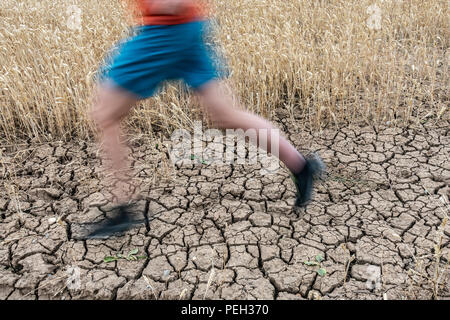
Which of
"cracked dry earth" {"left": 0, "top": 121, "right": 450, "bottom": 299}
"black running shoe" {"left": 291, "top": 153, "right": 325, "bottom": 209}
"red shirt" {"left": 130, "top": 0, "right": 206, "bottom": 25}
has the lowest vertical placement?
"cracked dry earth" {"left": 0, "top": 121, "right": 450, "bottom": 299}

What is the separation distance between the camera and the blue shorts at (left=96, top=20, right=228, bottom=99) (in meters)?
1.96

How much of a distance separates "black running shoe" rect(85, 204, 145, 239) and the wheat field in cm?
92

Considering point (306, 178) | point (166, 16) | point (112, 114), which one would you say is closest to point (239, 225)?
point (306, 178)

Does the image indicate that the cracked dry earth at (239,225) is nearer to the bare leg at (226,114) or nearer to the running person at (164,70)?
the running person at (164,70)

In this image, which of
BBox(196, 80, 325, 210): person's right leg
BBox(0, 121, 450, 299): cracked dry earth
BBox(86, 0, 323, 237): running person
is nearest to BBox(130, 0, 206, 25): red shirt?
BBox(86, 0, 323, 237): running person

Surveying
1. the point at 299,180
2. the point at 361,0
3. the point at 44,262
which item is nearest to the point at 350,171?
the point at 299,180

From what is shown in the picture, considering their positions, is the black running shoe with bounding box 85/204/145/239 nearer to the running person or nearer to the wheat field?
the running person

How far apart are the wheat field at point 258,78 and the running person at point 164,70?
38.0 inches

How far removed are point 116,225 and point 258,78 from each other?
1731 millimetres

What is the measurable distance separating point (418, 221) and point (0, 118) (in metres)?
3.14

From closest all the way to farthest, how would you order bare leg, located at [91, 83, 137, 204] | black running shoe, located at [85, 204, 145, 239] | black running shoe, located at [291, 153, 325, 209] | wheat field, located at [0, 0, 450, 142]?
bare leg, located at [91, 83, 137, 204] → black running shoe, located at [291, 153, 325, 209] → black running shoe, located at [85, 204, 145, 239] → wheat field, located at [0, 0, 450, 142]

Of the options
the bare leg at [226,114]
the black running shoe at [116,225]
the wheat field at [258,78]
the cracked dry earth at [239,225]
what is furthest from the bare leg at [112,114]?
the wheat field at [258,78]

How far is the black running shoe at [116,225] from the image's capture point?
2400mm

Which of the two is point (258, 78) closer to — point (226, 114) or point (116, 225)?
point (226, 114)
